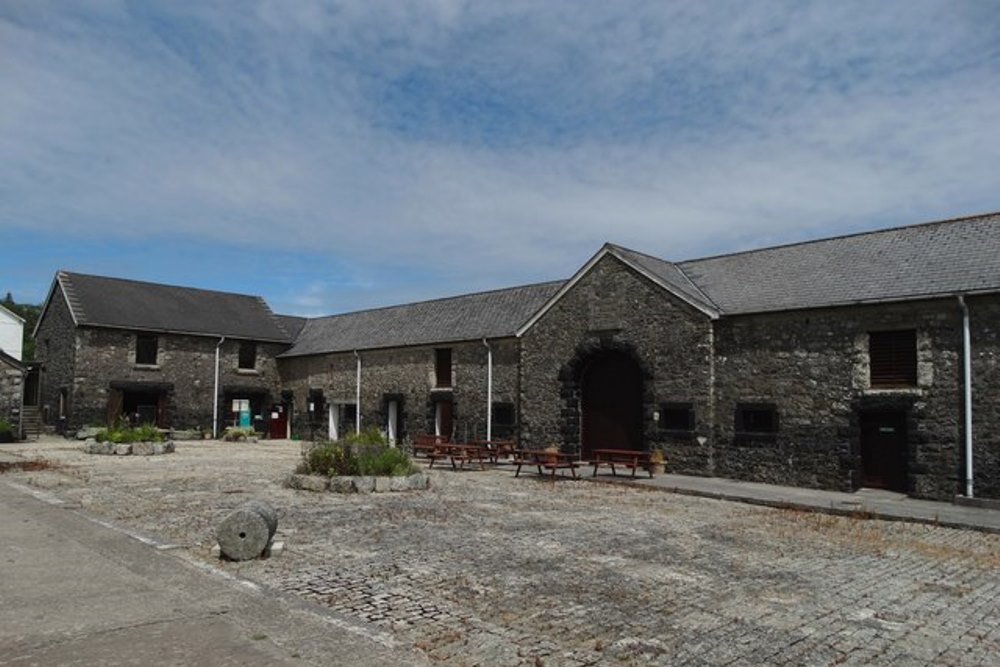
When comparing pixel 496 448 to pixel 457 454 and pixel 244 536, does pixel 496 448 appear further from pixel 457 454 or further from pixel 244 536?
pixel 244 536

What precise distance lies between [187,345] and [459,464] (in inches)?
695

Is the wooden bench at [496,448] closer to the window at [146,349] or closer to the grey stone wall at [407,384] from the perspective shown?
the grey stone wall at [407,384]

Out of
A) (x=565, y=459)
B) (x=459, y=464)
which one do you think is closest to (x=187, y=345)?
(x=459, y=464)

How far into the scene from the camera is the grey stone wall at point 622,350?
18.6m

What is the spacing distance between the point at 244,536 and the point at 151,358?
89.7 feet

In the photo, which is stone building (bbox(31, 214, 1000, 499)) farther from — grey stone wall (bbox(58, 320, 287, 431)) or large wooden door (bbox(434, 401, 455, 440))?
grey stone wall (bbox(58, 320, 287, 431))

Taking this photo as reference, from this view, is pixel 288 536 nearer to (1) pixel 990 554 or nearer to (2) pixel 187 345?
(1) pixel 990 554

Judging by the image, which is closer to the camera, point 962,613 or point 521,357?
point 962,613

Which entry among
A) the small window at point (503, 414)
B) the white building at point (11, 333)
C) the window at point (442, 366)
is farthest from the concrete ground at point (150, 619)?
the white building at point (11, 333)

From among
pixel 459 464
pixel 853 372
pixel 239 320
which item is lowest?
pixel 459 464

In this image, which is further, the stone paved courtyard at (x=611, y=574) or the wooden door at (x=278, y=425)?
the wooden door at (x=278, y=425)

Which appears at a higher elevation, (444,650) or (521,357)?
(521,357)

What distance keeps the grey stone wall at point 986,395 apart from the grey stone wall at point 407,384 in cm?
1274

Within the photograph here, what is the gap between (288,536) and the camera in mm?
9688
